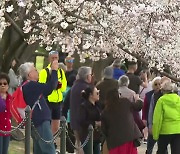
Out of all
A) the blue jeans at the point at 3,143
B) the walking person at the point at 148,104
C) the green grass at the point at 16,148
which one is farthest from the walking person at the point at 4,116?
the walking person at the point at 148,104

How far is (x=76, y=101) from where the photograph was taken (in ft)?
41.1

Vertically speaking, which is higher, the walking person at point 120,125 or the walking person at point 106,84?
the walking person at point 106,84

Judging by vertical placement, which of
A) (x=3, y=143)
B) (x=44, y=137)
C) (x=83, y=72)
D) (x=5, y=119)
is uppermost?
(x=83, y=72)

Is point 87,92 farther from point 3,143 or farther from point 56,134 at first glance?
point 3,143

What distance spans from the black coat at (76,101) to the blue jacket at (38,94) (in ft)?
5.71

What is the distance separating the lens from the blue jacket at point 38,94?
10476mm

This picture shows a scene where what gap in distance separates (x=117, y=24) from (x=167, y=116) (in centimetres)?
205

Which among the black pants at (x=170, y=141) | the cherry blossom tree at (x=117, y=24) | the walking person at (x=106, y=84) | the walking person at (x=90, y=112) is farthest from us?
the walking person at (x=106, y=84)

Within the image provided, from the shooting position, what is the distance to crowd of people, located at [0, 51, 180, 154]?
1064 cm

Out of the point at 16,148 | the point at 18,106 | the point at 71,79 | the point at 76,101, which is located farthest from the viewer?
the point at 71,79

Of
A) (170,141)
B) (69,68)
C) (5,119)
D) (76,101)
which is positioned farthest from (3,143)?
(69,68)

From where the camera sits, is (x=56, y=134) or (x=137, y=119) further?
(x=137, y=119)

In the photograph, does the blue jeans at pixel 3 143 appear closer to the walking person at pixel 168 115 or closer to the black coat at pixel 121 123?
the black coat at pixel 121 123

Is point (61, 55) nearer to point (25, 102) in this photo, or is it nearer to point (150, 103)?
point (150, 103)
